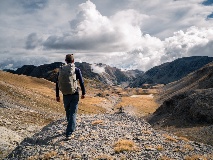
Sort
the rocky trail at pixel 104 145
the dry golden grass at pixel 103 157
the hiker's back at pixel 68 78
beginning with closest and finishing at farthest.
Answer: the dry golden grass at pixel 103 157
the rocky trail at pixel 104 145
the hiker's back at pixel 68 78

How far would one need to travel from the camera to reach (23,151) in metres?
16.4

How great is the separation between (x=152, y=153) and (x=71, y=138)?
4.88m

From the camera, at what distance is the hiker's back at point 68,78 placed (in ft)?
51.9

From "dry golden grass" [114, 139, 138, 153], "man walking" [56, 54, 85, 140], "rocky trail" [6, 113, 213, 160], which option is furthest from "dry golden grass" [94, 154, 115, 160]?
"man walking" [56, 54, 85, 140]

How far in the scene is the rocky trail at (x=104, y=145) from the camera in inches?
582

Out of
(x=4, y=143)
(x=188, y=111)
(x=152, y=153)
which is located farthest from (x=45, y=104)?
(x=152, y=153)

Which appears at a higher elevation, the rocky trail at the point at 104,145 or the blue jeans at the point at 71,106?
the blue jeans at the point at 71,106

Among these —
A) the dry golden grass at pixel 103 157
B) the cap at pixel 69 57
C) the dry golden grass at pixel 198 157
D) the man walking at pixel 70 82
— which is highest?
the cap at pixel 69 57

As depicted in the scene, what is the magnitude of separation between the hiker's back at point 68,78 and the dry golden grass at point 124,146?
391 cm

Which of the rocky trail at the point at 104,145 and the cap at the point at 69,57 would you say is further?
the cap at the point at 69,57

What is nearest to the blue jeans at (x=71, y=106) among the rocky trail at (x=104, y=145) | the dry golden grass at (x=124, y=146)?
the rocky trail at (x=104, y=145)

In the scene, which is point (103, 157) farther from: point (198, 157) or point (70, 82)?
point (198, 157)

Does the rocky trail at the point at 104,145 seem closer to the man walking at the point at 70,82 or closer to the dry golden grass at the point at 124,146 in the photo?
the dry golden grass at the point at 124,146

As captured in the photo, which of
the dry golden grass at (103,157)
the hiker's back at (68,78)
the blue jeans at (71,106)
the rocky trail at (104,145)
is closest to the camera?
the dry golden grass at (103,157)
